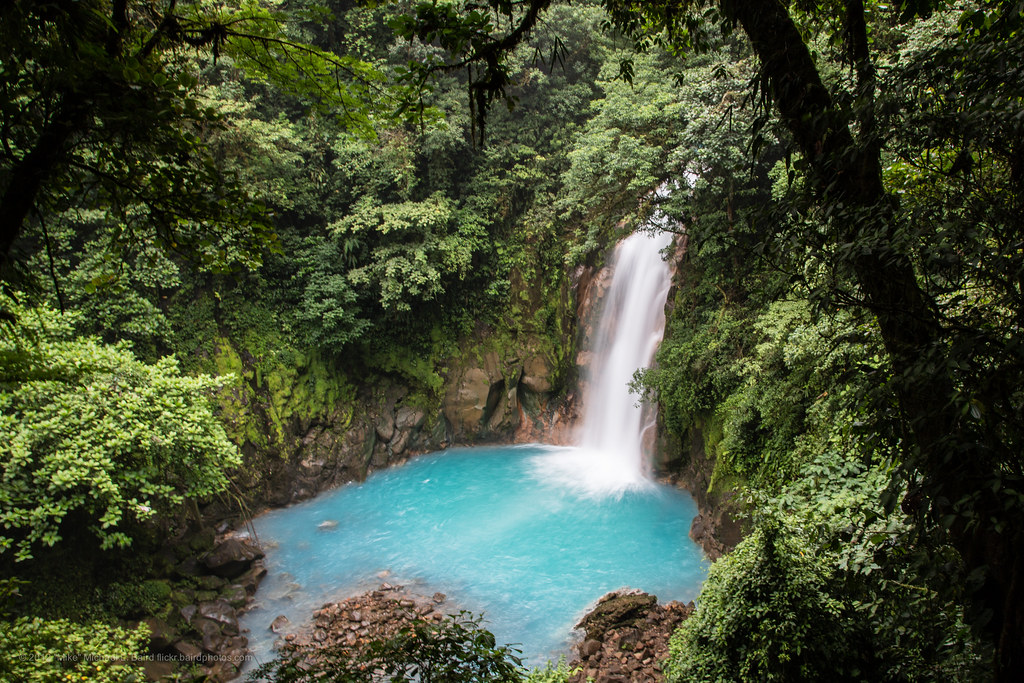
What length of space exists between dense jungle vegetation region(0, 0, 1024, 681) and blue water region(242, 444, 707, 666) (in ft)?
5.38

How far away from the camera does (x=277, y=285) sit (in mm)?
13344

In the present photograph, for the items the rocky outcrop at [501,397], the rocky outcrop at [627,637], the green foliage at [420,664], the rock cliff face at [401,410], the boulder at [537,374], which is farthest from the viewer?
the rocky outcrop at [501,397]

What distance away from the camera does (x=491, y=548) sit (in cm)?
967

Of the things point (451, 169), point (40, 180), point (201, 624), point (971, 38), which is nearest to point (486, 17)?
point (40, 180)

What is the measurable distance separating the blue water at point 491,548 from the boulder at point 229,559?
1.54ft

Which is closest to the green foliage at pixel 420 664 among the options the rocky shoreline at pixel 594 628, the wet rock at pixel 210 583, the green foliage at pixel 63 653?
the green foliage at pixel 63 653

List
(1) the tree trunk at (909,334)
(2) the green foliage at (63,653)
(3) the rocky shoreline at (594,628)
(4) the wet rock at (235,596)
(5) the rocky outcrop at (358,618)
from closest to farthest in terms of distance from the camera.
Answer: (1) the tree trunk at (909,334), (2) the green foliage at (63,653), (3) the rocky shoreline at (594,628), (5) the rocky outcrop at (358,618), (4) the wet rock at (235,596)

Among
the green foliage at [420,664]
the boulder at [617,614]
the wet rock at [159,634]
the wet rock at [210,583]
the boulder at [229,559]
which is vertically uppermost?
the green foliage at [420,664]

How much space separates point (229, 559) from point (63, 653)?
480 cm

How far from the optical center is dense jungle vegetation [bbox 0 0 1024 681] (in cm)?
195

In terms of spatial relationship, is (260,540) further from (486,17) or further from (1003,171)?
(1003,171)

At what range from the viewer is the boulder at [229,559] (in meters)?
8.68

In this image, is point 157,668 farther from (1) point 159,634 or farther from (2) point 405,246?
(2) point 405,246

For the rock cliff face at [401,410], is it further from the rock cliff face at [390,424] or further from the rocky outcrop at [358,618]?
the rocky outcrop at [358,618]
